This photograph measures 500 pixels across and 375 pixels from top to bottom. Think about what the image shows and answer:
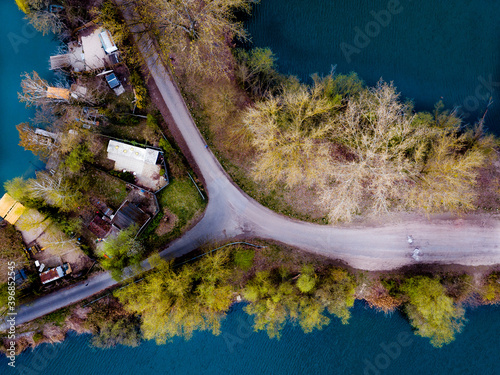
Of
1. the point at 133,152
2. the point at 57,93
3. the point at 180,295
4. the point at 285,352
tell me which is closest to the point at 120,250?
the point at 180,295

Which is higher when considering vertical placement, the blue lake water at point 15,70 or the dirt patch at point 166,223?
the blue lake water at point 15,70

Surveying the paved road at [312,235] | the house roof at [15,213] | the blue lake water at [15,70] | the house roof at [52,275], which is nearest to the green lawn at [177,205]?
the paved road at [312,235]

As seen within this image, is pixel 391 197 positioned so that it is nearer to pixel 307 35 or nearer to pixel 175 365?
pixel 307 35

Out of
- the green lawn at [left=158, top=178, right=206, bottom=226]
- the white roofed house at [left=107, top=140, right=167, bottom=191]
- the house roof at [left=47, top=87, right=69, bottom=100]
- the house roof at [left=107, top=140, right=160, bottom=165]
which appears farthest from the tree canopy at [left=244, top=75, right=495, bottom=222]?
the house roof at [left=47, top=87, right=69, bottom=100]

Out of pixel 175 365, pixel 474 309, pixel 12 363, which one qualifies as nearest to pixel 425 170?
pixel 474 309

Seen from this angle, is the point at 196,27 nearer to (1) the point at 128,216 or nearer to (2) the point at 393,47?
(1) the point at 128,216

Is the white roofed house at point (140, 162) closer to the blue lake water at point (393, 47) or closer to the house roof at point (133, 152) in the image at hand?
the house roof at point (133, 152)
